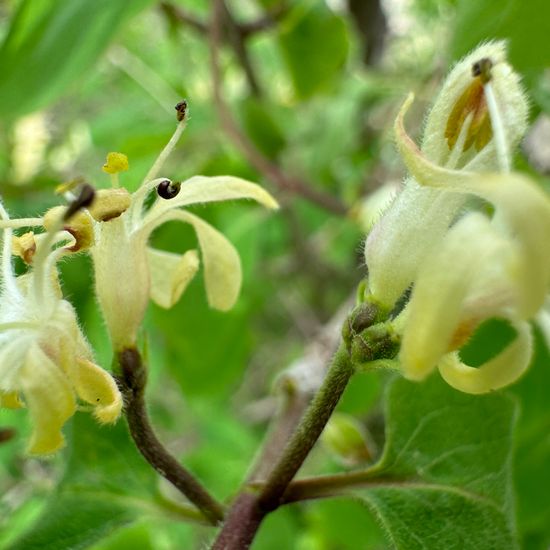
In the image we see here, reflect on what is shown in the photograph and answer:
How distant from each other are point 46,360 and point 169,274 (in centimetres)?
15

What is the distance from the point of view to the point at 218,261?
→ 22.3 inches

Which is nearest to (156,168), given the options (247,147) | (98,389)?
(98,389)

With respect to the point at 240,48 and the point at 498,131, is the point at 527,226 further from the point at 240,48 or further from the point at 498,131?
the point at 240,48

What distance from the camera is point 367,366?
18.0 inches

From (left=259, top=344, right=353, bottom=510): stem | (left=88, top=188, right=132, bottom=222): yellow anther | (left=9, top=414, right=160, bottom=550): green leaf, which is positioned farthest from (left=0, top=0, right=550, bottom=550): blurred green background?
(left=88, top=188, right=132, bottom=222): yellow anther

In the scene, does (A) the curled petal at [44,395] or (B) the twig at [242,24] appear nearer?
(A) the curled petal at [44,395]

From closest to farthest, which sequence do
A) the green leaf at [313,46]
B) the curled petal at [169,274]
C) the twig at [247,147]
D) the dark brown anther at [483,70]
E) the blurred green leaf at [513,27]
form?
1. the dark brown anther at [483,70]
2. the curled petal at [169,274]
3. the blurred green leaf at [513,27]
4. the twig at [247,147]
5. the green leaf at [313,46]

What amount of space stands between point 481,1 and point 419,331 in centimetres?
41

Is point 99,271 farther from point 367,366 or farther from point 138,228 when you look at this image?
point 367,366

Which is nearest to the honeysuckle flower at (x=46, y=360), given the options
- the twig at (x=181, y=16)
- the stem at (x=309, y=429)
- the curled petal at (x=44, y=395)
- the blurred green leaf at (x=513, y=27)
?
the curled petal at (x=44, y=395)

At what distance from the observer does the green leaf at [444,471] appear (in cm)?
52

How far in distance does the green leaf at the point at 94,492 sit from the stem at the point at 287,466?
112mm

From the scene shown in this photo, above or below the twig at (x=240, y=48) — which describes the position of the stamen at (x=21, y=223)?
above

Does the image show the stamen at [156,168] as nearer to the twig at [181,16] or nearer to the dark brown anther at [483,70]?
the dark brown anther at [483,70]
